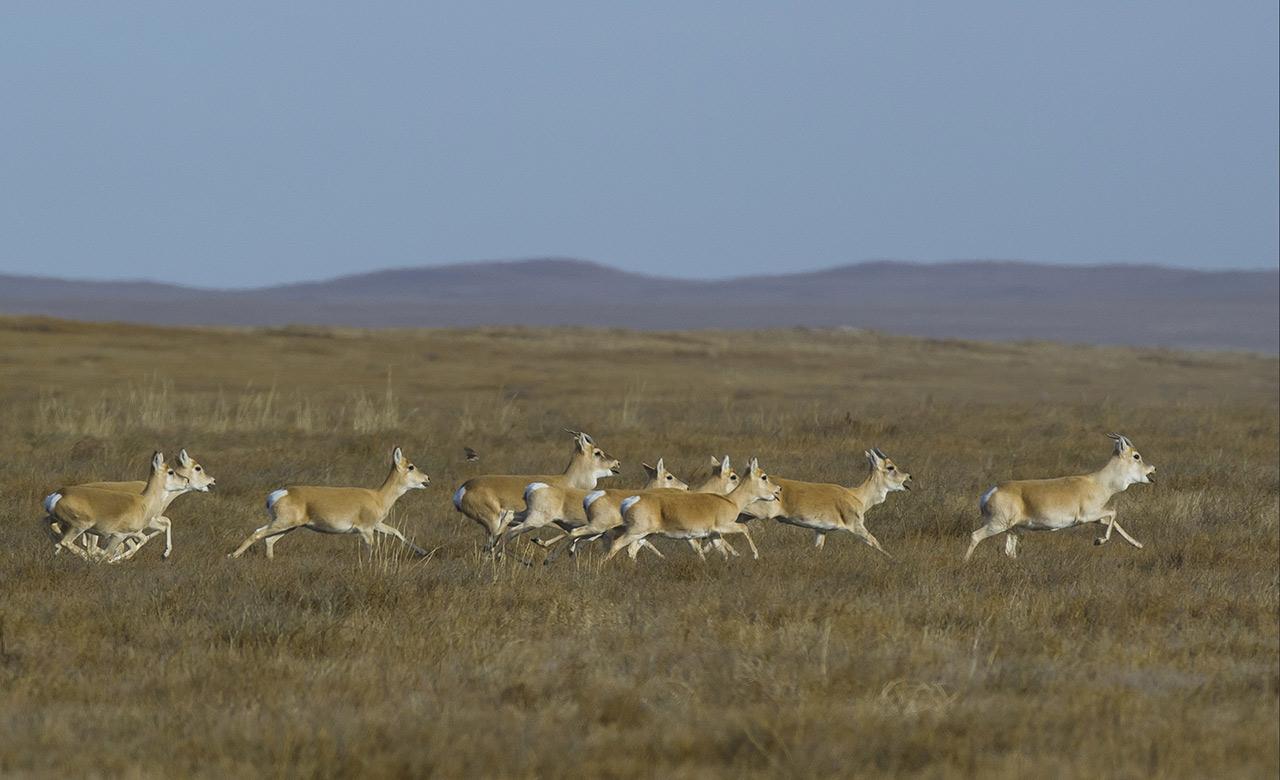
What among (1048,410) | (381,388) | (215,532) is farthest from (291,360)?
(215,532)

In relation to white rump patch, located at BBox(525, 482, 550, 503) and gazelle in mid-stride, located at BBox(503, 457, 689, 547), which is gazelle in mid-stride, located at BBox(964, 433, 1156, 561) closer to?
gazelle in mid-stride, located at BBox(503, 457, 689, 547)

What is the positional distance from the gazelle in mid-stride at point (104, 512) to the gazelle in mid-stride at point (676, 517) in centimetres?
369

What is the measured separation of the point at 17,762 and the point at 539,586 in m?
4.49

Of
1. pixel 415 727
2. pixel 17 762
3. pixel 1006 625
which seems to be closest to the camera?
pixel 17 762

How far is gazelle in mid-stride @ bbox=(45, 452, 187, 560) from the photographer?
40.7 ft

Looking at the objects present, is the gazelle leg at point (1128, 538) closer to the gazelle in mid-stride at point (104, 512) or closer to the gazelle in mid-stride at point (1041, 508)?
the gazelle in mid-stride at point (1041, 508)

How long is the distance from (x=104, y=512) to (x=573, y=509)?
3.70 meters

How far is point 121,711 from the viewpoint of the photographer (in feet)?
24.1

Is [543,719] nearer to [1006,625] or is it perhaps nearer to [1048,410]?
[1006,625]

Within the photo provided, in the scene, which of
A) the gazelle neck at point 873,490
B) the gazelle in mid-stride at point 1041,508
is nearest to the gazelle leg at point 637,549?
the gazelle neck at point 873,490

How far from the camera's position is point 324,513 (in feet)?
43.3

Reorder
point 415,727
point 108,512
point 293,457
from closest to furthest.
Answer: point 415,727, point 108,512, point 293,457

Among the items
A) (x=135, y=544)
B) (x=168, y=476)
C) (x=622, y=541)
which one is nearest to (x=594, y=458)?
(x=622, y=541)

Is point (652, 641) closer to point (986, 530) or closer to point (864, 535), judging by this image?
point (864, 535)
